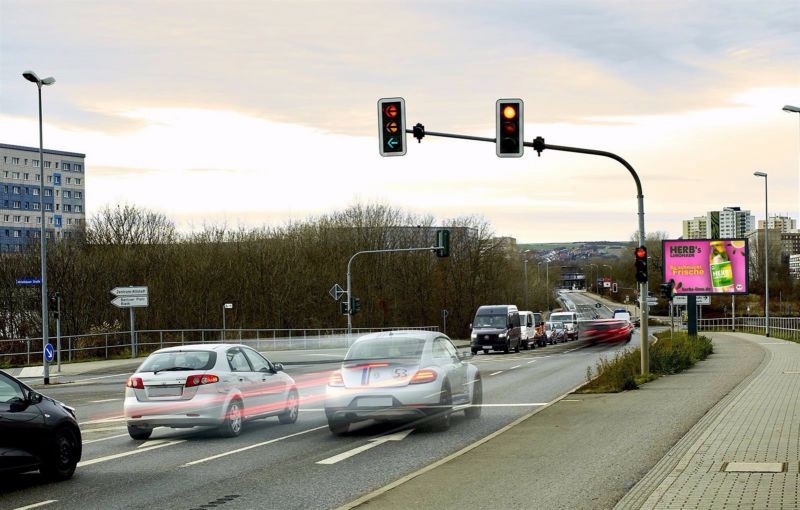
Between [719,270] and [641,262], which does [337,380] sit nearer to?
[641,262]

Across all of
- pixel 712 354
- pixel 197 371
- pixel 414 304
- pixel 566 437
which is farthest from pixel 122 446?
pixel 414 304

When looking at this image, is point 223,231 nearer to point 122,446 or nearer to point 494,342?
point 494,342

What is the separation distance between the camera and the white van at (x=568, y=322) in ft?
247

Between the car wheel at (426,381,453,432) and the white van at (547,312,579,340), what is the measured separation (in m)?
59.6

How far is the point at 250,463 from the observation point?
40.9 feet

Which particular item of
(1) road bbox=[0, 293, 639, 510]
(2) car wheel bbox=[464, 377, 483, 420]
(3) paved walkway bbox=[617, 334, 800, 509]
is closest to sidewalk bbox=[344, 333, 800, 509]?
(3) paved walkway bbox=[617, 334, 800, 509]

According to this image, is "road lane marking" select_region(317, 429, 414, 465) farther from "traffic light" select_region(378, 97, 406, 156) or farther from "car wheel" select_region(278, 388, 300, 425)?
"traffic light" select_region(378, 97, 406, 156)

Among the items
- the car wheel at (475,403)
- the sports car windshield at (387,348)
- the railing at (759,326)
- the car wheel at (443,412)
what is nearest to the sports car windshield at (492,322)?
the railing at (759,326)

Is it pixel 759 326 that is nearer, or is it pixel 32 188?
pixel 759 326

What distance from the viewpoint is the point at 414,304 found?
91.2 m

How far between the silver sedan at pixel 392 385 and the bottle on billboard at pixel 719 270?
3183cm

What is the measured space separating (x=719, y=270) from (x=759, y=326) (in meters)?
Answer: 24.4

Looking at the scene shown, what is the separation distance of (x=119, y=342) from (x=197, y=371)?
37611 mm

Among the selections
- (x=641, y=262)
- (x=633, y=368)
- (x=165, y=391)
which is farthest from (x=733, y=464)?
(x=633, y=368)
